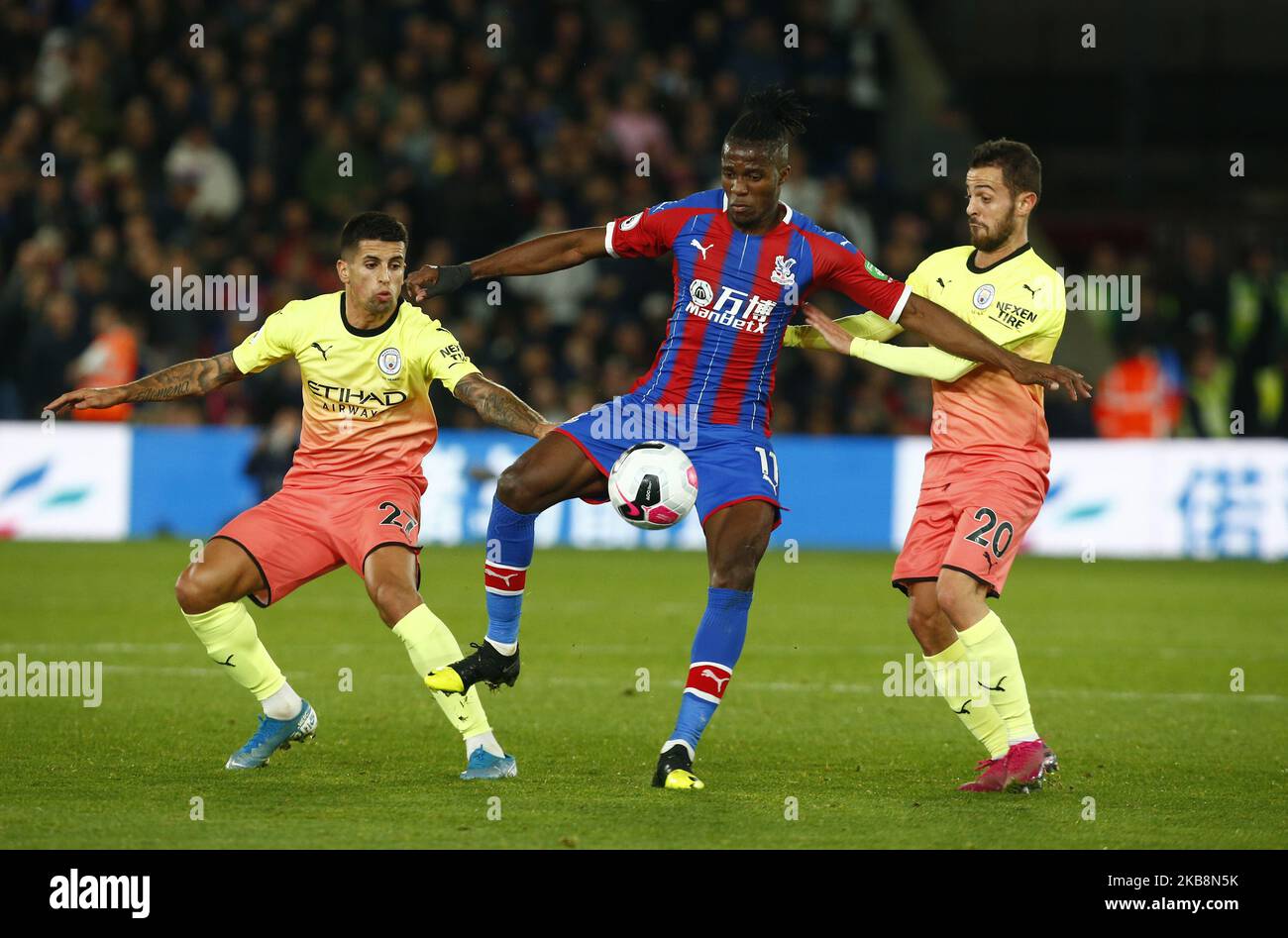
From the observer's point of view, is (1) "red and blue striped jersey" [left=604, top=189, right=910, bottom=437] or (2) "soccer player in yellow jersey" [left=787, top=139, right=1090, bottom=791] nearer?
(2) "soccer player in yellow jersey" [left=787, top=139, right=1090, bottom=791]

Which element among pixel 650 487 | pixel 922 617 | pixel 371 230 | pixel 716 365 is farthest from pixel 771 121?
pixel 922 617

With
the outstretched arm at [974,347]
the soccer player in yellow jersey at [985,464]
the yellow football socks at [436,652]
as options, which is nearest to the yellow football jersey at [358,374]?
the yellow football socks at [436,652]

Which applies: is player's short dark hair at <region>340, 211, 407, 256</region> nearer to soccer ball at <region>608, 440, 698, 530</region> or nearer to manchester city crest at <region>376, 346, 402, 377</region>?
manchester city crest at <region>376, 346, 402, 377</region>

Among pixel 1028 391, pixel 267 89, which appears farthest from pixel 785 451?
pixel 1028 391

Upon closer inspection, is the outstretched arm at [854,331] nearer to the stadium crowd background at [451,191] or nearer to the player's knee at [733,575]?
the player's knee at [733,575]

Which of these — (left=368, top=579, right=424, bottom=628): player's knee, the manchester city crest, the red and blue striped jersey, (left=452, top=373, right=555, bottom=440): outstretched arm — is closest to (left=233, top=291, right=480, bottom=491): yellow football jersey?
the manchester city crest

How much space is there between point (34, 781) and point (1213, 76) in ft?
70.5

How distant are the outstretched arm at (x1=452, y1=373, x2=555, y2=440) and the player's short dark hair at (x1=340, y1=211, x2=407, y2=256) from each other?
622mm

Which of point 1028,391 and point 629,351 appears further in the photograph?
point 629,351

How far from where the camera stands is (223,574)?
6.73 m

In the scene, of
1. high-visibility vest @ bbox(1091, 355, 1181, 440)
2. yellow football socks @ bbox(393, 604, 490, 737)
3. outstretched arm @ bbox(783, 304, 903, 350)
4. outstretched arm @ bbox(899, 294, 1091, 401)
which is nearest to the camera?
outstretched arm @ bbox(899, 294, 1091, 401)

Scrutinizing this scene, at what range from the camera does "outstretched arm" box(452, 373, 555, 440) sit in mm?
6641

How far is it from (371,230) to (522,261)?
0.60 meters

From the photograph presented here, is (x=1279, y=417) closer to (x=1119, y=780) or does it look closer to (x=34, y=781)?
(x=1119, y=780)
